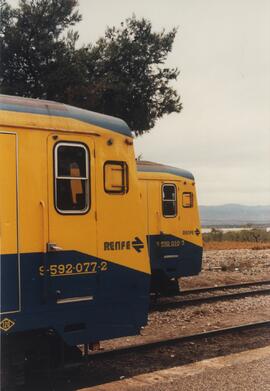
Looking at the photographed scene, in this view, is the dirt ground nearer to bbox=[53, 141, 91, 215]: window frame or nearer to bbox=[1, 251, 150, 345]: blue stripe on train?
bbox=[1, 251, 150, 345]: blue stripe on train

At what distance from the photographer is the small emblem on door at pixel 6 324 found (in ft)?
19.2

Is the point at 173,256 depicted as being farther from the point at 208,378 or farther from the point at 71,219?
the point at 71,219

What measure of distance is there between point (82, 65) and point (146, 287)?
14.9 meters

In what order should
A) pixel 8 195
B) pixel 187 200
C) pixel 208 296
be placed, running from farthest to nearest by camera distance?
pixel 208 296 < pixel 187 200 < pixel 8 195

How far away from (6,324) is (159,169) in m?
8.01

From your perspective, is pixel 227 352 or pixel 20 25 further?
pixel 20 25

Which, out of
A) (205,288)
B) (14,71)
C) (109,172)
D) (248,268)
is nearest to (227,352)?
(109,172)

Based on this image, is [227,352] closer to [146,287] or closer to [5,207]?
[146,287]

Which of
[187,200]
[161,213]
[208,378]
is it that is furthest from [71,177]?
[187,200]

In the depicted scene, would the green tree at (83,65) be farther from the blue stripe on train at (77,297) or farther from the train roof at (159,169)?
the blue stripe on train at (77,297)

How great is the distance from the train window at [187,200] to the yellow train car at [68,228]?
6774 mm

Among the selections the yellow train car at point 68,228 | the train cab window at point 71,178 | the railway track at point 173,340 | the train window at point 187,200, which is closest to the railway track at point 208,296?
the train window at point 187,200

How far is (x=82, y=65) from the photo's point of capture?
68.0 ft

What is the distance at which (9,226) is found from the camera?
5988mm
